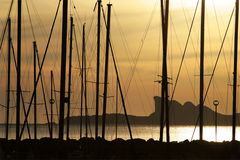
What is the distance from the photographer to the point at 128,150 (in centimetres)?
4250

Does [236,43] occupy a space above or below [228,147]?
above

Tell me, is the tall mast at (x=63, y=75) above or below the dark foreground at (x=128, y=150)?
above

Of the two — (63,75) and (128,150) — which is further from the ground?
(63,75)

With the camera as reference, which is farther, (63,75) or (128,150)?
(128,150)

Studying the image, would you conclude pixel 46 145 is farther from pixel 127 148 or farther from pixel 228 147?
pixel 228 147

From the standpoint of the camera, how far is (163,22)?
4191 cm

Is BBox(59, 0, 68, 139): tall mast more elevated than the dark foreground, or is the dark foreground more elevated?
BBox(59, 0, 68, 139): tall mast

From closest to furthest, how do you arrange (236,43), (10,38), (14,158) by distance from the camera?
(14,158), (236,43), (10,38)

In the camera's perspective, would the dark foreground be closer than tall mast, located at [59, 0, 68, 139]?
No

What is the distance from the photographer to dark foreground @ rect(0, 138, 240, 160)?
1623 inches

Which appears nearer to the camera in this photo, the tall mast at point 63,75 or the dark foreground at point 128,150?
the tall mast at point 63,75

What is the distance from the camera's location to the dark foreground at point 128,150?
Result: 4122 cm

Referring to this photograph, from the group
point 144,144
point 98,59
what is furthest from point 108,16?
point 144,144

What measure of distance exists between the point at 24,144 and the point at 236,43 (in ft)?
49.5
